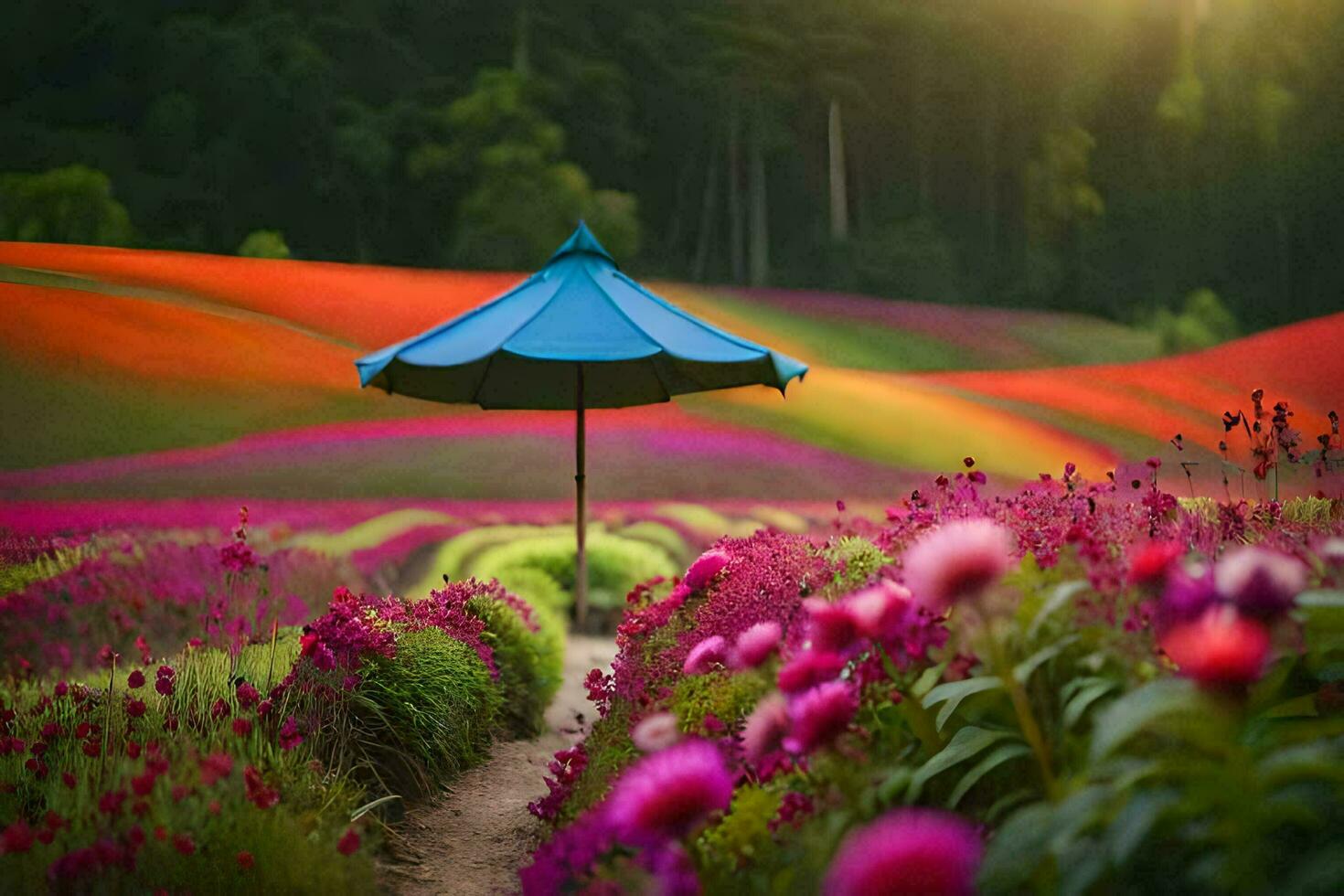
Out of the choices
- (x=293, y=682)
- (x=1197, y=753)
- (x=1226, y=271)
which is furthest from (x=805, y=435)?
(x=1197, y=753)

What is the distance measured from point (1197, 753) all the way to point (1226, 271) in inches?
284

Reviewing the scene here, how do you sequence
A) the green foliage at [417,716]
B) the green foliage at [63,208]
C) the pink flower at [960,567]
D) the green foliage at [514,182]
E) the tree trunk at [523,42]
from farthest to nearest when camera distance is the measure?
the tree trunk at [523,42]
the green foliage at [514,182]
the green foliage at [63,208]
the green foliage at [417,716]
the pink flower at [960,567]

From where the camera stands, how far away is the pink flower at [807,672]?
1352mm

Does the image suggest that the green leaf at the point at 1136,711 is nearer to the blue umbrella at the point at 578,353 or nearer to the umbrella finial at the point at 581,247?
the blue umbrella at the point at 578,353

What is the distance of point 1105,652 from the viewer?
4.77 ft

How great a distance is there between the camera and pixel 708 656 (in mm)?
2234

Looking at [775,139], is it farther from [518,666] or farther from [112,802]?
[112,802]

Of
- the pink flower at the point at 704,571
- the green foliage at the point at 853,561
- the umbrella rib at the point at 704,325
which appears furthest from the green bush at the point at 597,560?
the green foliage at the point at 853,561

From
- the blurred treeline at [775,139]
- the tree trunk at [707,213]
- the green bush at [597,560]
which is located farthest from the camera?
the tree trunk at [707,213]

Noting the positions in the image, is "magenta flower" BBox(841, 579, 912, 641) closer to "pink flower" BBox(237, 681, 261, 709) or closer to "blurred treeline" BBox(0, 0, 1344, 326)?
"pink flower" BBox(237, 681, 261, 709)

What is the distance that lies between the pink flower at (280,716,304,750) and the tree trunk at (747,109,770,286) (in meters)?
6.08

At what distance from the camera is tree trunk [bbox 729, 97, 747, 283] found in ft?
26.5

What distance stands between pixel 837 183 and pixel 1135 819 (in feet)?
25.0

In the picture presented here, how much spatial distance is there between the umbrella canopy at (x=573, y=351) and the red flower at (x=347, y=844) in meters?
1.89
